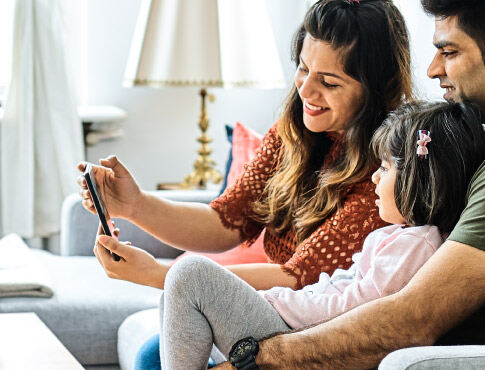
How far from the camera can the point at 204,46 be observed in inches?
111

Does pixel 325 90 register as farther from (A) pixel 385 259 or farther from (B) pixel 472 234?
(B) pixel 472 234

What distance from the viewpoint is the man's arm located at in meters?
1.08

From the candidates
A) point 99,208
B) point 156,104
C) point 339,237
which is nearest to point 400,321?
point 339,237

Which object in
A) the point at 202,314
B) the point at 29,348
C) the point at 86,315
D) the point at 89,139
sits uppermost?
the point at 202,314

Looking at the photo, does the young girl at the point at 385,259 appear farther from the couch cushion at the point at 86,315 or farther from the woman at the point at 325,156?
the couch cushion at the point at 86,315

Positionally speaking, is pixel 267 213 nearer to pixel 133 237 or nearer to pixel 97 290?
pixel 97 290

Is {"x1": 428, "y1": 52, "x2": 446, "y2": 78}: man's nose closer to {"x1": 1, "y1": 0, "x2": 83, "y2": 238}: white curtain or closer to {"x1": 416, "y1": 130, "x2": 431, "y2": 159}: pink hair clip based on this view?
{"x1": 416, "y1": 130, "x2": 431, "y2": 159}: pink hair clip

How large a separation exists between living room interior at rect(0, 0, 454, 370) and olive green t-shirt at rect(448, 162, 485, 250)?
2.94 ft

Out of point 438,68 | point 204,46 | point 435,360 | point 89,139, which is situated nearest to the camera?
point 435,360

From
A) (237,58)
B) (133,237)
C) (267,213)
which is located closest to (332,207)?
(267,213)

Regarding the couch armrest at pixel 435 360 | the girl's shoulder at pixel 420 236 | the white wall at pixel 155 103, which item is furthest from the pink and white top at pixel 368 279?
the white wall at pixel 155 103

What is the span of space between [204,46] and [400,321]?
188cm

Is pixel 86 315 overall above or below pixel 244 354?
below

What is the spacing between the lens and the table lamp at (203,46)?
111 inches
